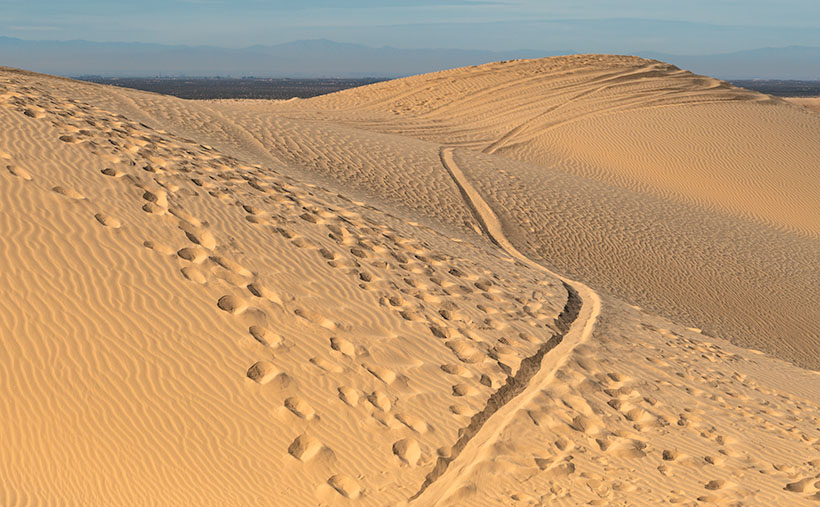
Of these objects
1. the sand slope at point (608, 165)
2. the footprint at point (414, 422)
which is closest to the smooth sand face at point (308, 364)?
the footprint at point (414, 422)

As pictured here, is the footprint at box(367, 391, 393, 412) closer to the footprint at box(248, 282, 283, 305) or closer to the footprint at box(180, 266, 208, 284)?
the footprint at box(248, 282, 283, 305)

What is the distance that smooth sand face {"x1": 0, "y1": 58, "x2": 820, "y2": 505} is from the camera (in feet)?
18.2

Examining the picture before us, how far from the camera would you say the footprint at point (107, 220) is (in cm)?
780

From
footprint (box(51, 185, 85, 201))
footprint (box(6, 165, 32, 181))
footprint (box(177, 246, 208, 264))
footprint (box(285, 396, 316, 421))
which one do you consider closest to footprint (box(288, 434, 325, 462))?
footprint (box(285, 396, 316, 421))

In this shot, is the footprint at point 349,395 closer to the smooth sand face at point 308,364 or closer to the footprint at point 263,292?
the smooth sand face at point 308,364

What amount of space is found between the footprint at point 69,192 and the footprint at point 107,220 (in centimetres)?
41

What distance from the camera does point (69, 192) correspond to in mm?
8195

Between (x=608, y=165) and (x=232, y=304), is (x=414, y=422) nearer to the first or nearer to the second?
(x=232, y=304)

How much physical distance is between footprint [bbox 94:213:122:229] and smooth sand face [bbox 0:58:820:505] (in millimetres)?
28

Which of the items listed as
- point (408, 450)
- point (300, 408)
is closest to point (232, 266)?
point (300, 408)

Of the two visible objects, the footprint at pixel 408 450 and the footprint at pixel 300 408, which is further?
the footprint at pixel 300 408

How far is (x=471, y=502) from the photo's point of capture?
538 centimetres

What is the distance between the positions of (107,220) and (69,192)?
27.9 inches

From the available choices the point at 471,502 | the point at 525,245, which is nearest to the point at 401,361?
the point at 471,502
